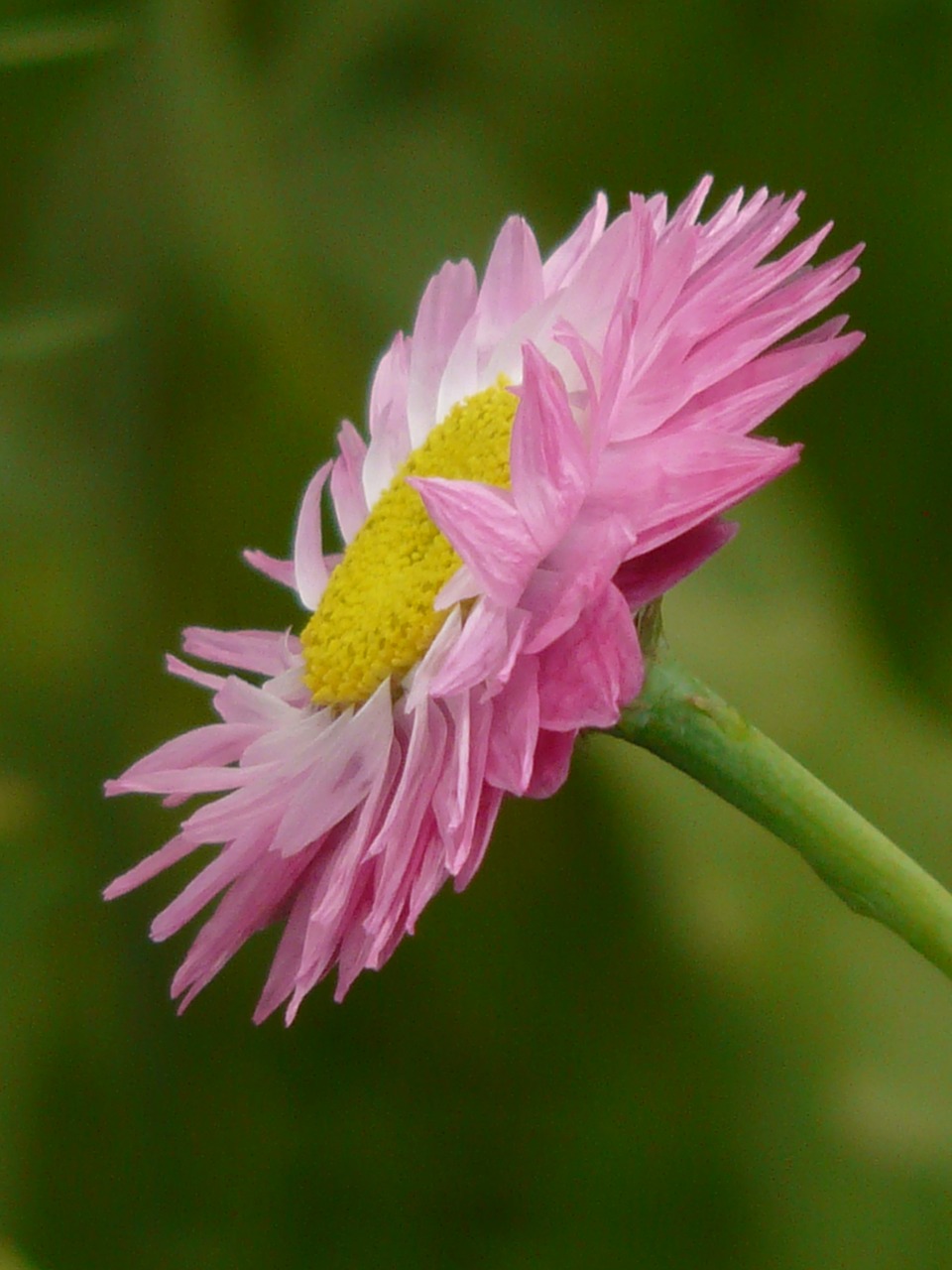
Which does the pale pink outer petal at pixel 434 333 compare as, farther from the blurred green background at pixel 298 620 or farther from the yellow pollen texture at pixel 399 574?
the blurred green background at pixel 298 620

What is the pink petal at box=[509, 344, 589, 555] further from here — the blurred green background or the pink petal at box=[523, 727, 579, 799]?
the blurred green background

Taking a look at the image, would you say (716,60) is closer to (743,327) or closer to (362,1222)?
(743,327)

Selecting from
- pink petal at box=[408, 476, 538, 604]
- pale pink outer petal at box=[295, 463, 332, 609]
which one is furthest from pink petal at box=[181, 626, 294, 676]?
pink petal at box=[408, 476, 538, 604]

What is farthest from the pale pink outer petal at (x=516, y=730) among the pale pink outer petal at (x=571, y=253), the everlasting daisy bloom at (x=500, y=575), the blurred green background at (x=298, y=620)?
the blurred green background at (x=298, y=620)

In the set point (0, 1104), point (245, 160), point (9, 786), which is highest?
point (245, 160)

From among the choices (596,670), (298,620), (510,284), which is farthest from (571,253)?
(298,620)

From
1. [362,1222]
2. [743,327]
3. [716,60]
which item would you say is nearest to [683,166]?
[716,60]
